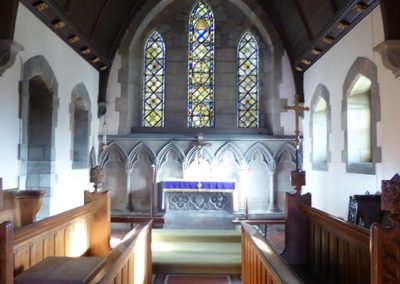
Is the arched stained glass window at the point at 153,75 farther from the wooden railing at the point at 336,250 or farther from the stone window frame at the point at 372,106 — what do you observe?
the wooden railing at the point at 336,250

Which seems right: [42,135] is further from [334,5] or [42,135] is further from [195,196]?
[334,5]

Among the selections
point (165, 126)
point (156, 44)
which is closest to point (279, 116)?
point (165, 126)

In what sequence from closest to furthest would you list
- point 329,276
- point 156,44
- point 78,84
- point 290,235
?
1. point 329,276
2. point 290,235
3. point 78,84
4. point 156,44

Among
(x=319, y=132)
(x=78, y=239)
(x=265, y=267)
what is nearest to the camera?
(x=265, y=267)

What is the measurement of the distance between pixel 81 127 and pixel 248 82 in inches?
141

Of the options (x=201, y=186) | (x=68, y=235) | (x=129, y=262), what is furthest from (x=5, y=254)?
(x=201, y=186)

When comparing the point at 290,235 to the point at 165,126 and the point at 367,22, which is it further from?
the point at 165,126

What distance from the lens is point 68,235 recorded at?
3.64 meters

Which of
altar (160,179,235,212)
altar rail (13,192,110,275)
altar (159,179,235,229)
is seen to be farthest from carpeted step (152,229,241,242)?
altar rail (13,192,110,275)

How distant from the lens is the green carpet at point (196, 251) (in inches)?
183

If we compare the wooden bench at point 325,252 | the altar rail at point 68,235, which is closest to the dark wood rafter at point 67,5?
the altar rail at point 68,235

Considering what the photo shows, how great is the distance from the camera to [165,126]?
8.32 metres

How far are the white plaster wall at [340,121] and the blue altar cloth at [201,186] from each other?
1580 millimetres

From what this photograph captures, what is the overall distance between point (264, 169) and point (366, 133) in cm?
255
